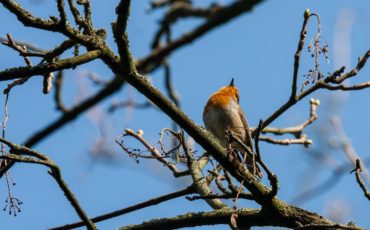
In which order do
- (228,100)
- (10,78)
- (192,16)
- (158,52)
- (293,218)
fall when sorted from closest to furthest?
1. (10,78)
2. (293,218)
3. (158,52)
4. (228,100)
5. (192,16)

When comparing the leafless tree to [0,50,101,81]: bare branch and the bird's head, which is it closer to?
[0,50,101,81]: bare branch

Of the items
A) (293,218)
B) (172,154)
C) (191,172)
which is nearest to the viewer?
(293,218)

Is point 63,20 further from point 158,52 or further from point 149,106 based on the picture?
point 149,106

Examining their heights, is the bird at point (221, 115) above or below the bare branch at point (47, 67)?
above

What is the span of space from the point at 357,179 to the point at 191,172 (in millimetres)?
1370

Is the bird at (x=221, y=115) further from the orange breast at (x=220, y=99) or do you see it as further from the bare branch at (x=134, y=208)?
the bare branch at (x=134, y=208)

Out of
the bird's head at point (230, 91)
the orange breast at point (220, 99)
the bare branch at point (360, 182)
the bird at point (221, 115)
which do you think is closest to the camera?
the bare branch at point (360, 182)

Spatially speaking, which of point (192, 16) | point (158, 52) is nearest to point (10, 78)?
point (158, 52)

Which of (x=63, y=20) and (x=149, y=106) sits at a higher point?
(x=149, y=106)

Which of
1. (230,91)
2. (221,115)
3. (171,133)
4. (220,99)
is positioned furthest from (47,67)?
(230,91)

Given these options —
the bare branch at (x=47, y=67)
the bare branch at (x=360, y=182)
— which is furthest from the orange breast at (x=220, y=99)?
the bare branch at (x=47, y=67)

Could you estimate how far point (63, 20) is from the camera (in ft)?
8.80

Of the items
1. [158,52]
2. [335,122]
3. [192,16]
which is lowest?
[335,122]

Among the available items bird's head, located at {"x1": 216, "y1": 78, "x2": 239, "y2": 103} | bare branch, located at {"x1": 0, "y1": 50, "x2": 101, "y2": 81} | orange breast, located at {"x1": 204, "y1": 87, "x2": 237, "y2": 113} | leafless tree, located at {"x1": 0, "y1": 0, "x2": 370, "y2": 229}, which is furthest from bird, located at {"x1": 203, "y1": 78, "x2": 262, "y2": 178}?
bare branch, located at {"x1": 0, "y1": 50, "x2": 101, "y2": 81}
